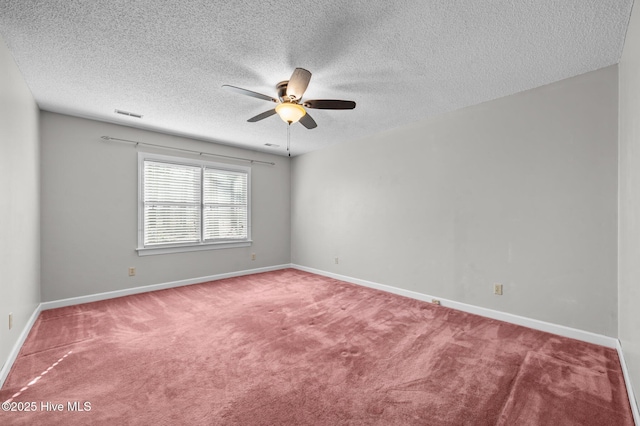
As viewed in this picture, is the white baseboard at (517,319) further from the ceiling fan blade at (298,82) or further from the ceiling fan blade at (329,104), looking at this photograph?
the ceiling fan blade at (298,82)

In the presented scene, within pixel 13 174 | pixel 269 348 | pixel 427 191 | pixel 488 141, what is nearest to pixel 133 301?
pixel 13 174

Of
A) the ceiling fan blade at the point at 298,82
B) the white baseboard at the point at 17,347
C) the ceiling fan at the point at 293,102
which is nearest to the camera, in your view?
the white baseboard at the point at 17,347

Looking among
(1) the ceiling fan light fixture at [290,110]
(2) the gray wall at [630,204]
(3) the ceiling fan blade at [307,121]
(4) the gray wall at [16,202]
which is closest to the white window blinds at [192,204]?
(4) the gray wall at [16,202]

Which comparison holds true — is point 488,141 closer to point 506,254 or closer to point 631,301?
point 506,254

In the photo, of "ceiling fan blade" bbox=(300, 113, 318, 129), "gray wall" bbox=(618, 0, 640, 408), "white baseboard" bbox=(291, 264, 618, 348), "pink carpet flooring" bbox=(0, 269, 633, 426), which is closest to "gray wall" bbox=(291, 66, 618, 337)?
"white baseboard" bbox=(291, 264, 618, 348)

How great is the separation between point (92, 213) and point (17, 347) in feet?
6.36

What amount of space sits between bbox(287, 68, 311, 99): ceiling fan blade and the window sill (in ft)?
11.2

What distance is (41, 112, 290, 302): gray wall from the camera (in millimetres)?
3428

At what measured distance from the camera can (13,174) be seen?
2205mm

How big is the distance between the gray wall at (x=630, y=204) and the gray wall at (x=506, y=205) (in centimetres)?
21

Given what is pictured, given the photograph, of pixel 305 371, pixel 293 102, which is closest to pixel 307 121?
pixel 293 102

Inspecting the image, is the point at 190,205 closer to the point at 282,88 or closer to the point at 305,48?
the point at 282,88

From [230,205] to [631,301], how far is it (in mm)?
5121

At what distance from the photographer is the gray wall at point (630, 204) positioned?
167 cm
